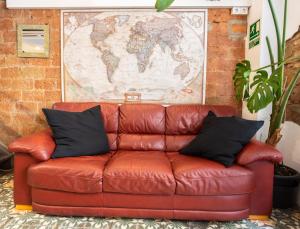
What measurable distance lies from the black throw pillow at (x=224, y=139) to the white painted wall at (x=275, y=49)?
1.74 feet

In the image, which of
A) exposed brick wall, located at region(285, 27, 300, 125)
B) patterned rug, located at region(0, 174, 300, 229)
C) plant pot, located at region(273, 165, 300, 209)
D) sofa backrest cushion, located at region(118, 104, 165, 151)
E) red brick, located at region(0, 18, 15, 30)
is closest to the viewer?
patterned rug, located at region(0, 174, 300, 229)

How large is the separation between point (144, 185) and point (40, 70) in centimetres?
202

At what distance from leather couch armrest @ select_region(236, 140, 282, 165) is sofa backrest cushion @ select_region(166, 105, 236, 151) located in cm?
65

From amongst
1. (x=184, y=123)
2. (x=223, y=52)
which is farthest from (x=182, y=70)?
(x=184, y=123)

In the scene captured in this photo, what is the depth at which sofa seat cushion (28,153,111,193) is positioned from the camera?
76.0 inches

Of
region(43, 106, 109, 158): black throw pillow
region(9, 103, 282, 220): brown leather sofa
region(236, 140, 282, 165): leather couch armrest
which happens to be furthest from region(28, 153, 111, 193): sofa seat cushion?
region(236, 140, 282, 165): leather couch armrest

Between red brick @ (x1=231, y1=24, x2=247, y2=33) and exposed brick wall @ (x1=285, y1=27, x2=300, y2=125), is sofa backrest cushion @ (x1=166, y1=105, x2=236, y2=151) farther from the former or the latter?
red brick @ (x1=231, y1=24, x2=247, y2=33)

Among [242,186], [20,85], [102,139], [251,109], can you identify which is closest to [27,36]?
[20,85]

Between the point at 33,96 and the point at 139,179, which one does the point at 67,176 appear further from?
the point at 33,96

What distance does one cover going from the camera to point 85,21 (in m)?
2.92

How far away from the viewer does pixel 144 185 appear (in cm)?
192

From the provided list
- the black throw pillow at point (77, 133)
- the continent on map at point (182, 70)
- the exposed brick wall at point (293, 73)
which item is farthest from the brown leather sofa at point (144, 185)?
the continent on map at point (182, 70)

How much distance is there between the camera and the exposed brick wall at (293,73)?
2293mm

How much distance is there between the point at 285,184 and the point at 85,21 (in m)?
2.71
